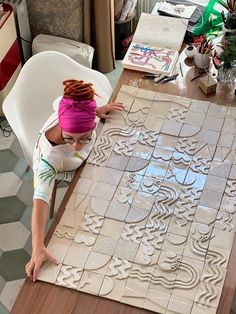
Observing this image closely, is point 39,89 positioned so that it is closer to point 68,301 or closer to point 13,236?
point 13,236

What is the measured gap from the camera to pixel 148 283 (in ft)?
6.20

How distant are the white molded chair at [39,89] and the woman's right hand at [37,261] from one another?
2.14ft

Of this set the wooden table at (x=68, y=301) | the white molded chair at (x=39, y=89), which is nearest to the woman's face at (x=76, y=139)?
the white molded chair at (x=39, y=89)

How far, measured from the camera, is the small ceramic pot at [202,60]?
2637mm

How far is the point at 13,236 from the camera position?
115 inches

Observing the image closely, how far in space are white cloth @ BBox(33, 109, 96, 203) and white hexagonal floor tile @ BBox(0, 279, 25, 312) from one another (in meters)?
0.73

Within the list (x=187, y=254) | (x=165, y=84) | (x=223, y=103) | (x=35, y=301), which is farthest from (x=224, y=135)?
(x=35, y=301)

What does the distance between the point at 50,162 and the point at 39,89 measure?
2.11ft

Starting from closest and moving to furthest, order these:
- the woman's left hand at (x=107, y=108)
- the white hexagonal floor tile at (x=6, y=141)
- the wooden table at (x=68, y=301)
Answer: the wooden table at (x=68, y=301) < the woman's left hand at (x=107, y=108) < the white hexagonal floor tile at (x=6, y=141)

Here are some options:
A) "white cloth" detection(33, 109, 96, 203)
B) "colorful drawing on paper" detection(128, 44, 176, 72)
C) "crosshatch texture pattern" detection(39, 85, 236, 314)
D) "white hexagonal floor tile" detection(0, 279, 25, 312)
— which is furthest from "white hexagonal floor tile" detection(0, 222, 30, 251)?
"colorful drawing on paper" detection(128, 44, 176, 72)

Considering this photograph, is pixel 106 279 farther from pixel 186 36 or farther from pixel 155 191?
pixel 186 36

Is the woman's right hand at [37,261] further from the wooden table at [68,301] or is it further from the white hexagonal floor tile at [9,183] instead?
the white hexagonal floor tile at [9,183]

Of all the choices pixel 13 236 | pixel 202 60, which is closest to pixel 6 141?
pixel 13 236

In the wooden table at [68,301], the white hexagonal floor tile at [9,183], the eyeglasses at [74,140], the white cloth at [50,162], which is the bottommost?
the white hexagonal floor tile at [9,183]
